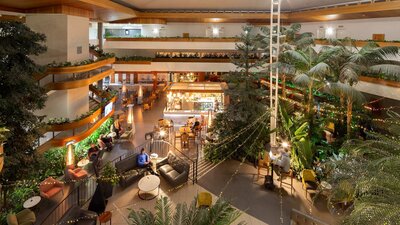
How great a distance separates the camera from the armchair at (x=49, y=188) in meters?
12.4

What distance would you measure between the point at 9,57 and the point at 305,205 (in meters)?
12.0

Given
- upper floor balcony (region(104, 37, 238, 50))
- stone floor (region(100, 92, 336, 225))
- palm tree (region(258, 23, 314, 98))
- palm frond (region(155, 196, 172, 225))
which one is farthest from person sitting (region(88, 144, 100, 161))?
upper floor balcony (region(104, 37, 238, 50))

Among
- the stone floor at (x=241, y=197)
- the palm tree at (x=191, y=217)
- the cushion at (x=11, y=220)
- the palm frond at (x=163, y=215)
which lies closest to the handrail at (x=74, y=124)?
the stone floor at (x=241, y=197)

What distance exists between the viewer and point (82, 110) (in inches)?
752

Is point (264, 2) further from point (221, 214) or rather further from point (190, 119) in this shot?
point (221, 214)

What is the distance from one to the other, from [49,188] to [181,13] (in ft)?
71.0

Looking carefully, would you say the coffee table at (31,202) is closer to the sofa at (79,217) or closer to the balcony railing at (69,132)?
the sofa at (79,217)

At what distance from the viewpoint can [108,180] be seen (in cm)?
1243

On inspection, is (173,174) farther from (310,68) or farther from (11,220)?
(310,68)

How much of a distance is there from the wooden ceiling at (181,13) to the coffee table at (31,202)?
27.4 ft

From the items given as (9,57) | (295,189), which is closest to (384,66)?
(295,189)

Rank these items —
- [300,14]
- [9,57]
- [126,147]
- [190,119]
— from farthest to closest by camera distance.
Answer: [300,14] → [190,119] → [126,147] → [9,57]

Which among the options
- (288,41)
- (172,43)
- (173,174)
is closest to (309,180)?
(173,174)

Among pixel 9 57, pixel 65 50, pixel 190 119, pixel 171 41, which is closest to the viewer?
pixel 9 57
